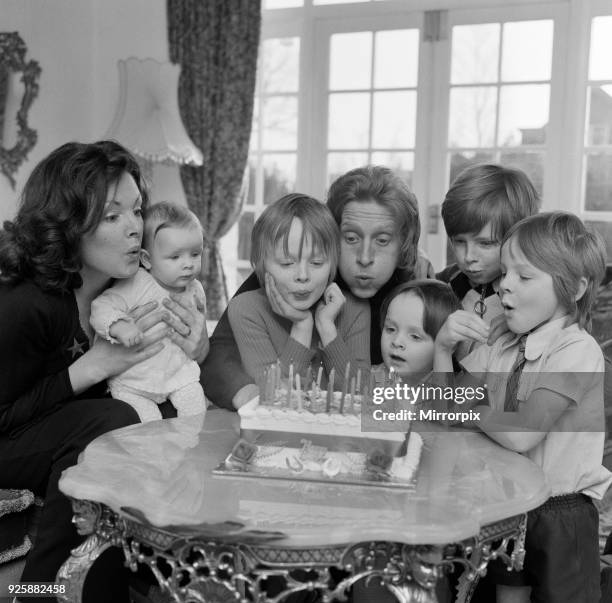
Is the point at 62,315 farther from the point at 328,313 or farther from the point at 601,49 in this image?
the point at 601,49

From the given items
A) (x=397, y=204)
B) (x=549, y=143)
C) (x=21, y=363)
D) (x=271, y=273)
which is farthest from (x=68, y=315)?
(x=549, y=143)

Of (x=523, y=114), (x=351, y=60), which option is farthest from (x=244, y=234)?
(x=523, y=114)

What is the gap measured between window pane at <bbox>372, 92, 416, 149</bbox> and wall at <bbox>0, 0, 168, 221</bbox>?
1.69 m

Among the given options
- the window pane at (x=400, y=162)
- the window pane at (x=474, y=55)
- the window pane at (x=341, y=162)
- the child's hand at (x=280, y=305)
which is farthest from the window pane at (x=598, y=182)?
the child's hand at (x=280, y=305)

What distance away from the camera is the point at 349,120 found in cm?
580

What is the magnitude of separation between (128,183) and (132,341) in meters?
0.45

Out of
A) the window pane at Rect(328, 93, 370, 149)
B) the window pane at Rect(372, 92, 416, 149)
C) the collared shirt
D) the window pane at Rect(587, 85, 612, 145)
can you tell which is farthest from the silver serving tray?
the window pane at Rect(328, 93, 370, 149)

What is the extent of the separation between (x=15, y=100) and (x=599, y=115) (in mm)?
3870

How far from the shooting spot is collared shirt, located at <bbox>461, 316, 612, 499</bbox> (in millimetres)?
Result: 1870

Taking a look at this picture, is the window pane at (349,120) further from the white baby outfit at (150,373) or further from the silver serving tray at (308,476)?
the silver serving tray at (308,476)

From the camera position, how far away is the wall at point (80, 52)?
18.4 feet

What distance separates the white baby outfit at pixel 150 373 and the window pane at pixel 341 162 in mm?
3590

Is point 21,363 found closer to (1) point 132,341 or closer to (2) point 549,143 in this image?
(1) point 132,341

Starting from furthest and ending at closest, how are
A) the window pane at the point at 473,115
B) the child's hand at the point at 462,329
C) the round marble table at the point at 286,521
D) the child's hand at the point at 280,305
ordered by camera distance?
the window pane at the point at 473,115, the child's hand at the point at 280,305, the child's hand at the point at 462,329, the round marble table at the point at 286,521
